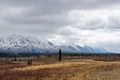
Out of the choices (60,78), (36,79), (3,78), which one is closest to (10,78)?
(3,78)

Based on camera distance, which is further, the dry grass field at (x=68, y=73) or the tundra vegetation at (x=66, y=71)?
the tundra vegetation at (x=66, y=71)

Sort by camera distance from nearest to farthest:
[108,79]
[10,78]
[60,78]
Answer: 1. [108,79]
2. [60,78]
3. [10,78]

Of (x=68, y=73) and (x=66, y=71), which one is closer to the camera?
(x=68, y=73)

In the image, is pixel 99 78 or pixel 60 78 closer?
pixel 99 78

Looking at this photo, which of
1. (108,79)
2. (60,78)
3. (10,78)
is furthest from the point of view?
(10,78)

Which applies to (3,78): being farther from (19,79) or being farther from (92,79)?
(92,79)

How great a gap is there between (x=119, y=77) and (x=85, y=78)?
427 cm

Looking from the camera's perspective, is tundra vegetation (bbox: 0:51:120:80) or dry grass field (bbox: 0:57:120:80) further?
tundra vegetation (bbox: 0:51:120:80)

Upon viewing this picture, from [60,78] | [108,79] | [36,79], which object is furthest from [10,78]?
[108,79]

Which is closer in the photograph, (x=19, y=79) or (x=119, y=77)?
(x=119, y=77)

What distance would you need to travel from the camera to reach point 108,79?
3638 cm

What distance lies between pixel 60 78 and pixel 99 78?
5424 mm

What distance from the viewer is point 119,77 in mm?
37844

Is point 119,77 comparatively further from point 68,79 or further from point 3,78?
point 3,78
